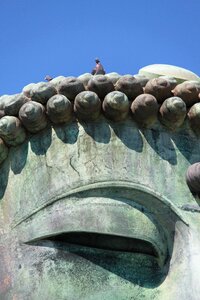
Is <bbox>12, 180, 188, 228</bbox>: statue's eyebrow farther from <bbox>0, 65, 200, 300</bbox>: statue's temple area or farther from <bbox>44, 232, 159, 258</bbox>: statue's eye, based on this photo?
<bbox>44, 232, 159, 258</bbox>: statue's eye

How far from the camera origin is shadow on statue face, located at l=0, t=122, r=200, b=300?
5.07 metres

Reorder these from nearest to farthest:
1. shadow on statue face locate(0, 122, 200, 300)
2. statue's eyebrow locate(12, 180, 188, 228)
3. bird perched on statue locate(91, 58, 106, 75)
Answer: shadow on statue face locate(0, 122, 200, 300), statue's eyebrow locate(12, 180, 188, 228), bird perched on statue locate(91, 58, 106, 75)

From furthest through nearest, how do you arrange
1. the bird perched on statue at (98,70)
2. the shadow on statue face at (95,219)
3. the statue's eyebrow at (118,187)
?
the bird perched on statue at (98,70) < the statue's eyebrow at (118,187) < the shadow on statue face at (95,219)

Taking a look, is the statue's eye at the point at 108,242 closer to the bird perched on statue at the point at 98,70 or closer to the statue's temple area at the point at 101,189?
the statue's temple area at the point at 101,189

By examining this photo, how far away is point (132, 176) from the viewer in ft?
17.5

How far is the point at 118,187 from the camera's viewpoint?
5258 millimetres

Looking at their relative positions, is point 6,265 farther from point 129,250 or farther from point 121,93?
point 121,93

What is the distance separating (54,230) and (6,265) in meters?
0.38

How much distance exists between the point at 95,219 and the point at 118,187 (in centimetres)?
28

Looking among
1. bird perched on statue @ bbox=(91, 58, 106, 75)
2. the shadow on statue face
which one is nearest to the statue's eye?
the shadow on statue face

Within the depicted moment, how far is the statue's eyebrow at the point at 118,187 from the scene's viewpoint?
5.21m

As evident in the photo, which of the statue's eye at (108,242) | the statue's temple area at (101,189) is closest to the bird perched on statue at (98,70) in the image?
the statue's temple area at (101,189)

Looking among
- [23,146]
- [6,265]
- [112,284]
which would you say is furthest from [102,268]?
[23,146]

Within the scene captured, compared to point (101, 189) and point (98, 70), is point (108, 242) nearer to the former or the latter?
point (101, 189)
